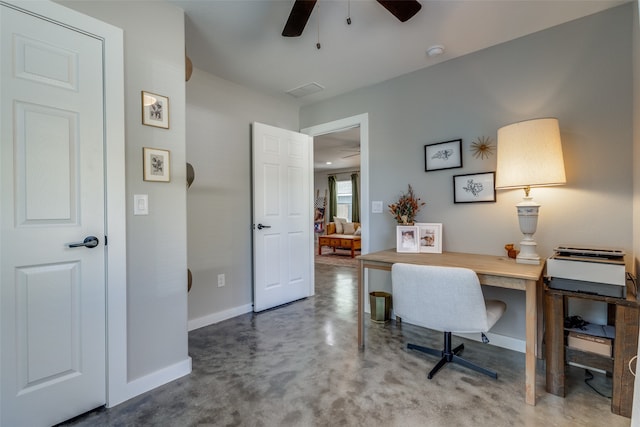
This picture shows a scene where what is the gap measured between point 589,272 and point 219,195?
278cm

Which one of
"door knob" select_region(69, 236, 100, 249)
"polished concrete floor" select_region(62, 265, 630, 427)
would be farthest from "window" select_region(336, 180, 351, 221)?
"door knob" select_region(69, 236, 100, 249)

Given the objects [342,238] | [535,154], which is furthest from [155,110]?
[342,238]

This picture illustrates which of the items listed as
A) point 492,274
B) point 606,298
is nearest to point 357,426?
point 492,274

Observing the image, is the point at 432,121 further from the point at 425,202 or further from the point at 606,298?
the point at 606,298

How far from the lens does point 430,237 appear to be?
8.12 ft

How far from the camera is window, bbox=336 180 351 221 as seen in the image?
9500 millimetres

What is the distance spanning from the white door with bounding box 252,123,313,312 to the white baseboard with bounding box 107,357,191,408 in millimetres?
1171

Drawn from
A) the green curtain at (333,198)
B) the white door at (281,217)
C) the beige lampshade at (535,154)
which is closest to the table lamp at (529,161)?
the beige lampshade at (535,154)

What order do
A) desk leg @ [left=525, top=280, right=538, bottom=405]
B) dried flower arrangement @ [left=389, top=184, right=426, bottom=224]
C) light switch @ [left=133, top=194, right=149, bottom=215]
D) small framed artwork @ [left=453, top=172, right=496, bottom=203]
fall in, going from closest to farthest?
desk leg @ [left=525, top=280, right=538, bottom=405], light switch @ [left=133, top=194, right=149, bottom=215], small framed artwork @ [left=453, top=172, right=496, bottom=203], dried flower arrangement @ [left=389, top=184, right=426, bottom=224]

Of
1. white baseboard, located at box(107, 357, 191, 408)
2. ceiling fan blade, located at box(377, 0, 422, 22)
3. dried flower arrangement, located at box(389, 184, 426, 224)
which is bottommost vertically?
white baseboard, located at box(107, 357, 191, 408)

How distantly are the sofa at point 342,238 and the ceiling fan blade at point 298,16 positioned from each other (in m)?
5.25

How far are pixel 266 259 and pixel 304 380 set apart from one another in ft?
4.84

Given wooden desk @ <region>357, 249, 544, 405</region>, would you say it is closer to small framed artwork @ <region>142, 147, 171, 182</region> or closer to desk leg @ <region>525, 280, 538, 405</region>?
desk leg @ <region>525, 280, 538, 405</region>

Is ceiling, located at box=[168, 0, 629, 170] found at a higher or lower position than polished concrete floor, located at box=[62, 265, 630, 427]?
higher
